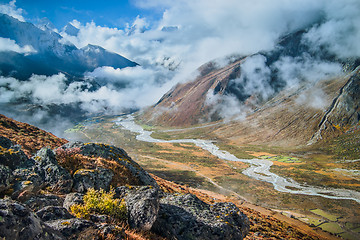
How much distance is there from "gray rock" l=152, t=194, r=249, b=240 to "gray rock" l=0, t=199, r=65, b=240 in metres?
5.56

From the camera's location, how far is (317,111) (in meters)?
188

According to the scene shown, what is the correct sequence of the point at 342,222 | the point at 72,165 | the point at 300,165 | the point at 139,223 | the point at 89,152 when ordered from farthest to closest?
the point at 300,165 → the point at 342,222 → the point at 89,152 → the point at 72,165 → the point at 139,223

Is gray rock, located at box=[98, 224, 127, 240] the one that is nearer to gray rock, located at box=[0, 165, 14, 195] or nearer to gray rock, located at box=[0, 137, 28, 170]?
gray rock, located at box=[0, 165, 14, 195]

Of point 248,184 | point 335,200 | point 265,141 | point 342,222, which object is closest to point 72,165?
point 342,222

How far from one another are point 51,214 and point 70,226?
1225 mm

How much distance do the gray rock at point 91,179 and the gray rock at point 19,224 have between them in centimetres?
668

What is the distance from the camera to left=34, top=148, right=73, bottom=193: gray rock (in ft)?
35.3

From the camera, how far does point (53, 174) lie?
36.3 ft

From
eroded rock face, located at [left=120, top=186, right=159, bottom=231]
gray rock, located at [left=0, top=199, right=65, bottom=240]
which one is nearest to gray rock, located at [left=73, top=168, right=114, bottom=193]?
eroded rock face, located at [left=120, top=186, right=159, bottom=231]

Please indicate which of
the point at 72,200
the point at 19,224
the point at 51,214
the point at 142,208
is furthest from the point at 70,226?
the point at 142,208

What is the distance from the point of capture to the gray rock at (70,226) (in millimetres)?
6051

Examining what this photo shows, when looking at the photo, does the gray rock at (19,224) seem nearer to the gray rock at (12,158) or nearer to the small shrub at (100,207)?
the small shrub at (100,207)

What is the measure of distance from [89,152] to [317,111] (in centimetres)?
21966

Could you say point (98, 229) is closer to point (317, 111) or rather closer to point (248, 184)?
point (248, 184)
